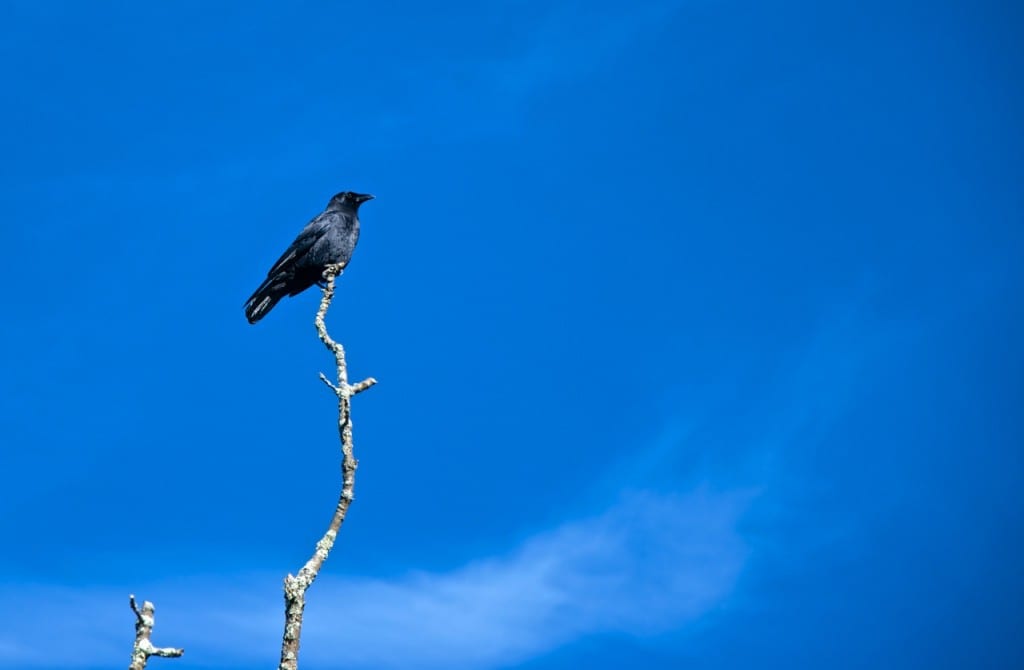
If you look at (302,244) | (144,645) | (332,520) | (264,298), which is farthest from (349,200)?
(144,645)

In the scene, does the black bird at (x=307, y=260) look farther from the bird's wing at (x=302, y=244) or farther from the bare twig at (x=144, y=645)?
the bare twig at (x=144, y=645)

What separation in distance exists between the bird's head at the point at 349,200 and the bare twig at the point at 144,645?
1274 cm

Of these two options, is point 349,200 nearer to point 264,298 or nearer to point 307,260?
point 307,260

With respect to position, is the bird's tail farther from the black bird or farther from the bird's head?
the bird's head

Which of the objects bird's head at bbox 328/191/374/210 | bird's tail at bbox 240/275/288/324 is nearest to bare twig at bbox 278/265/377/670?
bird's tail at bbox 240/275/288/324

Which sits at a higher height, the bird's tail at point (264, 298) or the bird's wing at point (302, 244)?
the bird's wing at point (302, 244)

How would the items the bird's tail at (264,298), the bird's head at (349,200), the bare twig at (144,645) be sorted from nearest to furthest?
the bare twig at (144,645)
the bird's tail at (264,298)
the bird's head at (349,200)

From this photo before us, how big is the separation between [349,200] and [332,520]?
453 inches

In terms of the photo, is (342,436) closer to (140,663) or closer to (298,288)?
(140,663)

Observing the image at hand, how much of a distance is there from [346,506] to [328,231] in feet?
31.7

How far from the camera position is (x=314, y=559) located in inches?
289

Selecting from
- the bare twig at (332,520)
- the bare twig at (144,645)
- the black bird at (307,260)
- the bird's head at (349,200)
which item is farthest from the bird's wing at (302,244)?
the bare twig at (144,645)

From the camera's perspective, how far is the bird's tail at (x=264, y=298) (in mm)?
15859

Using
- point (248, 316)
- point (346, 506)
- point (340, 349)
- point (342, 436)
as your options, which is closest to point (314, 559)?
point (346, 506)
